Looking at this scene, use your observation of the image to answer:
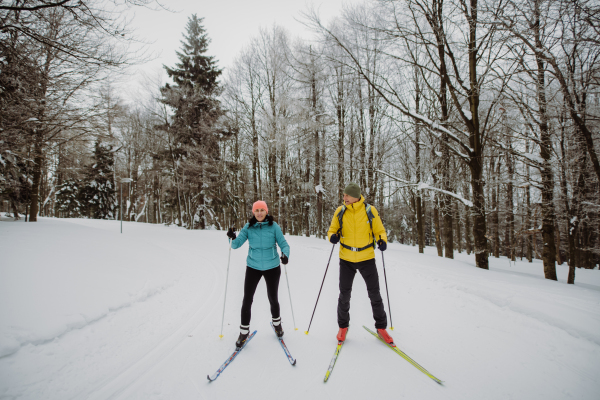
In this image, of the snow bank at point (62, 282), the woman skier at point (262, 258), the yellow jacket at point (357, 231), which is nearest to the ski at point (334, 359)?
the woman skier at point (262, 258)

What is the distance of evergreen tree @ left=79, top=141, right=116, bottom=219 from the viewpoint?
26.1 metres

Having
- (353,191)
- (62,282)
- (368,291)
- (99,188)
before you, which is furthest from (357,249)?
(99,188)

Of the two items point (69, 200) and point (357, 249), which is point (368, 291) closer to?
point (357, 249)

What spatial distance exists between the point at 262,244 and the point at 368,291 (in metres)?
1.65

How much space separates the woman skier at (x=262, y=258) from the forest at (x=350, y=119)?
456 centimetres

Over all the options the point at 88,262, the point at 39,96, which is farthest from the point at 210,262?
the point at 39,96

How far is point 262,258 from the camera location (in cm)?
345

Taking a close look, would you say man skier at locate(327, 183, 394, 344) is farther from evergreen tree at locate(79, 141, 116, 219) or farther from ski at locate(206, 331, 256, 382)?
evergreen tree at locate(79, 141, 116, 219)

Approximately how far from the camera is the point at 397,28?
7125 mm

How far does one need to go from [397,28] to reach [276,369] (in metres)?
8.99

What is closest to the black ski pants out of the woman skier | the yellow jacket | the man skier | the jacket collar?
the man skier

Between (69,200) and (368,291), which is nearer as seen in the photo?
(368,291)

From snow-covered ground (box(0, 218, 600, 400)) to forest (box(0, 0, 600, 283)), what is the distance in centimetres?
410

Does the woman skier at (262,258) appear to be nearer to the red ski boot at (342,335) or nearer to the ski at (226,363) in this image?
the ski at (226,363)
